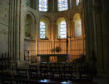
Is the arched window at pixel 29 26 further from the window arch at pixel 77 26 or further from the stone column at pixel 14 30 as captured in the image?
the window arch at pixel 77 26

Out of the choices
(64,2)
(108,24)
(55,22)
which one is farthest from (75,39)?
(108,24)

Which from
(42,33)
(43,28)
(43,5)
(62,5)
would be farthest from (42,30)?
(62,5)

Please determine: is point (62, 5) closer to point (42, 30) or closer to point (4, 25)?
point (42, 30)

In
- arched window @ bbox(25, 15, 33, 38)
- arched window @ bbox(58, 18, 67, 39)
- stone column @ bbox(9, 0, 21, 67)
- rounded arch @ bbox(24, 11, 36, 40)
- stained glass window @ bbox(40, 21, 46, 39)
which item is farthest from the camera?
stained glass window @ bbox(40, 21, 46, 39)

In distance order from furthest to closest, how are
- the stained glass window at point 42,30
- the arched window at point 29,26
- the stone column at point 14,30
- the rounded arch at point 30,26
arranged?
the stained glass window at point 42,30
the arched window at point 29,26
the rounded arch at point 30,26
the stone column at point 14,30

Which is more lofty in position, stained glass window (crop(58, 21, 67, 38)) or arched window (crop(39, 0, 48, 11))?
arched window (crop(39, 0, 48, 11))

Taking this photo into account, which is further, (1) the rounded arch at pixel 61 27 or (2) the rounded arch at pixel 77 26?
(1) the rounded arch at pixel 61 27

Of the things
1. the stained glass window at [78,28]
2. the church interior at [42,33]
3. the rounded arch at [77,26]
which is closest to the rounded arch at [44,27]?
the church interior at [42,33]

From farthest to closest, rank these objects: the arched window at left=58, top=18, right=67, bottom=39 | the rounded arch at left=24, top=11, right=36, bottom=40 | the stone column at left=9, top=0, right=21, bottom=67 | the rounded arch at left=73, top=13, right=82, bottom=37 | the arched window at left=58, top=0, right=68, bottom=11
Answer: the arched window at left=58, top=0, right=68, bottom=11 < the arched window at left=58, top=18, right=67, bottom=39 < the rounded arch at left=24, top=11, right=36, bottom=40 < the rounded arch at left=73, top=13, right=82, bottom=37 < the stone column at left=9, top=0, right=21, bottom=67

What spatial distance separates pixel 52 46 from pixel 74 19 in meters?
5.23

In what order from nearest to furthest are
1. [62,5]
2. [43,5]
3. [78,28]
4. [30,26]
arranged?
[78,28]
[30,26]
[62,5]
[43,5]

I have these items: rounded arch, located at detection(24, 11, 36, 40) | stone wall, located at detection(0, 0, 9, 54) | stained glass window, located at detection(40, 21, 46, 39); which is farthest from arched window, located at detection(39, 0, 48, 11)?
stone wall, located at detection(0, 0, 9, 54)

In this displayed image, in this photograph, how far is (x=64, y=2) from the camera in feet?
80.8

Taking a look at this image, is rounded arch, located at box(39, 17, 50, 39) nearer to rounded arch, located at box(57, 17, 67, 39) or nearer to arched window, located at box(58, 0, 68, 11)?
rounded arch, located at box(57, 17, 67, 39)
